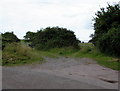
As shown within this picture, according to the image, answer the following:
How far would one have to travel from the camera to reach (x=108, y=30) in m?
15.6

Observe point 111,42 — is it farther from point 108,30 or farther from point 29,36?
point 29,36

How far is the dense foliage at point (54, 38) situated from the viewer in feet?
121

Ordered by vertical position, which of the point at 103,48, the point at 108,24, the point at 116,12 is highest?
the point at 116,12

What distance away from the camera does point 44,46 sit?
37.8 metres

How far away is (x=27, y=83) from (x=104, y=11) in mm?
13493

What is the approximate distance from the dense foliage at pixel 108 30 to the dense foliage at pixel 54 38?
1739cm

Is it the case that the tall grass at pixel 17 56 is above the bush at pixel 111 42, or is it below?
below

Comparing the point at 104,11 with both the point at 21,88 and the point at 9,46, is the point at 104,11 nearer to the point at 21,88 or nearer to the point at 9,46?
the point at 9,46

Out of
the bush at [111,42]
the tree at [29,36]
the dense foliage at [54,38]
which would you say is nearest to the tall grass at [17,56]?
the bush at [111,42]

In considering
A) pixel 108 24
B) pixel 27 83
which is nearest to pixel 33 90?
pixel 27 83

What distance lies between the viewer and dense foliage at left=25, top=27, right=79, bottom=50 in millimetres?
36844

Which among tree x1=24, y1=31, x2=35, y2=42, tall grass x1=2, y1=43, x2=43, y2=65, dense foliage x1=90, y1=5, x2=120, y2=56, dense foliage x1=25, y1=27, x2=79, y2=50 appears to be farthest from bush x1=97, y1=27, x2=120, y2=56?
tree x1=24, y1=31, x2=35, y2=42

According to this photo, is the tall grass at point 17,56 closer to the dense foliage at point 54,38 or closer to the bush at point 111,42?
the bush at point 111,42

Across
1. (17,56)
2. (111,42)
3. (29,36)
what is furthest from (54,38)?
(29,36)
